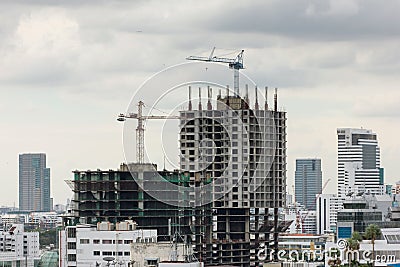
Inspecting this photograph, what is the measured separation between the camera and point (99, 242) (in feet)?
368

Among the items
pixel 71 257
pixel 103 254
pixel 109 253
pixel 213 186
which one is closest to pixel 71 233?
pixel 71 257

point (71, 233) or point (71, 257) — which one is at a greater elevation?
point (71, 233)

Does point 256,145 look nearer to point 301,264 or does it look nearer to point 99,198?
point 99,198

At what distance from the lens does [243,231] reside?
140 metres

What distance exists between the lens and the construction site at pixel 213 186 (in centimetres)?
12538

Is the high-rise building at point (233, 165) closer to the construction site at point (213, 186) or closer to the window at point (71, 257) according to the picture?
the construction site at point (213, 186)

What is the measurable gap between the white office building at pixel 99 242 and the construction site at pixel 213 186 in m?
8.35

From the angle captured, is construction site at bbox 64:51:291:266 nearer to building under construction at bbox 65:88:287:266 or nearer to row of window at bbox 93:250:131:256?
building under construction at bbox 65:88:287:266

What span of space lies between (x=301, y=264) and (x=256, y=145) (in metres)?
37.8

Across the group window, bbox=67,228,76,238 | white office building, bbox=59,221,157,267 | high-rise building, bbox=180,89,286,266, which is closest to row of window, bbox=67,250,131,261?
white office building, bbox=59,221,157,267

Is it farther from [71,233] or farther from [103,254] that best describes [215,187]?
[103,254]

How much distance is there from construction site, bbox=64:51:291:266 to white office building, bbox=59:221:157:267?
27.4 feet

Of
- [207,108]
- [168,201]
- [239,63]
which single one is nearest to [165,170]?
[168,201]

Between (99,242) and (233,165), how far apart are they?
95.3 feet
